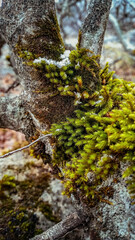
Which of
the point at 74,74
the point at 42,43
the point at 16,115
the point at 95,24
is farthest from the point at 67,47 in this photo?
the point at 16,115

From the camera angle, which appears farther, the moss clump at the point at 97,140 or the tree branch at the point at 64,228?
the tree branch at the point at 64,228

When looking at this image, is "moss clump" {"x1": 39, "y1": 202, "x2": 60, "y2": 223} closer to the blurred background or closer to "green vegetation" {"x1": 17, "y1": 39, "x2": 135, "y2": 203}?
the blurred background

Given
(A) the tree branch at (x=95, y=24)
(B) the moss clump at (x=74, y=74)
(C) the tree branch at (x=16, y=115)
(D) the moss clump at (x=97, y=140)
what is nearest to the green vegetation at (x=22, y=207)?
(C) the tree branch at (x=16, y=115)

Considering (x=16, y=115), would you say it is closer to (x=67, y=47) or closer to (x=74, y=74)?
(x=74, y=74)

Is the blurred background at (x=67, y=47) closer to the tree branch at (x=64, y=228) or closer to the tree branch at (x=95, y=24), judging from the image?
the tree branch at (x=95, y=24)

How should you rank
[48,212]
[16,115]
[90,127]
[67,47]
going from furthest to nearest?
[67,47] < [48,212] < [16,115] < [90,127]
